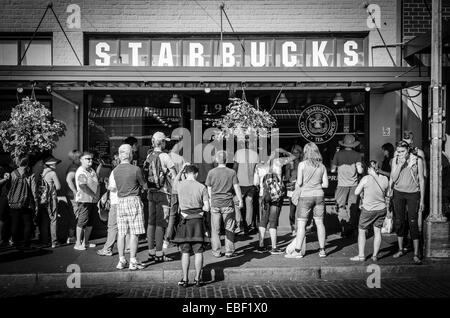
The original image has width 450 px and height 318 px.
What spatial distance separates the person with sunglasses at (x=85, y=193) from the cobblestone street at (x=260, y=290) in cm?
211

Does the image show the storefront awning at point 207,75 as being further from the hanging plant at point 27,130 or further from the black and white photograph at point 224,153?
the hanging plant at point 27,130

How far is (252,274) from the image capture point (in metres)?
7.69

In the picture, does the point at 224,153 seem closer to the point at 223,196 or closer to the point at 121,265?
the point at 223,196

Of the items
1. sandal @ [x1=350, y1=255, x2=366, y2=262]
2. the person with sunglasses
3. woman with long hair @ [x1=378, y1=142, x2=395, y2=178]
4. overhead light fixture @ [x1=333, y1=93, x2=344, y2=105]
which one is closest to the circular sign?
overhead light fixture @ [x1=333, y1=93, x2=344, y2=105]

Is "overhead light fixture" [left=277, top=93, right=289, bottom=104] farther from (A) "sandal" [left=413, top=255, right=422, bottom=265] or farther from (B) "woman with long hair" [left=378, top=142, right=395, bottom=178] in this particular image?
(A) "sandal" [left=413, top=255, right=422, bottom=265]

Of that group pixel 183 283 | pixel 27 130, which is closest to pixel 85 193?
pixel 27 130

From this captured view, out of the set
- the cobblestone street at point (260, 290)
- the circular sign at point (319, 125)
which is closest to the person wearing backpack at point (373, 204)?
the cobblestone street at point (260, 290)

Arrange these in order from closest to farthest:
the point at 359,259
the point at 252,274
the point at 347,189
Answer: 1. the point at 252,274
2. the point at 359,259
3. the point at 347,189

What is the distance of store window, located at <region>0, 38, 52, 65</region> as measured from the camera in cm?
1128

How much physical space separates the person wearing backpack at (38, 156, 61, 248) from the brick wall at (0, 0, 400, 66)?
2.79 meters

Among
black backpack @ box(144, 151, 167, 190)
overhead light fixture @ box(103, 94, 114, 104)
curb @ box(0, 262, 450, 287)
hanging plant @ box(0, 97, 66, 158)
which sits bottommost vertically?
curb @ box(0, 262, 450, 287)

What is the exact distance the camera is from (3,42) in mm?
11305

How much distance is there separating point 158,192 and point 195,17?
15.7 feet
